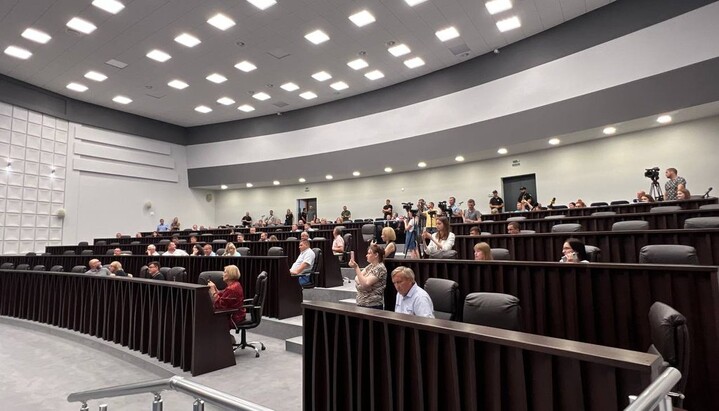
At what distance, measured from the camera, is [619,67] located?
882 centimetres

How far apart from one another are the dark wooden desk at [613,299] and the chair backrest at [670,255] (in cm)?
70

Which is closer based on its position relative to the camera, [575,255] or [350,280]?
[575,255]

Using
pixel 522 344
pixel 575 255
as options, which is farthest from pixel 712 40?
pixel 522 344

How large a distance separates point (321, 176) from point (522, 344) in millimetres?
14005

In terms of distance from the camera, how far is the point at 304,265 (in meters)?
A: 6.15

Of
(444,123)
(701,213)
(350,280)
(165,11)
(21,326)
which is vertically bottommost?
(21,326)

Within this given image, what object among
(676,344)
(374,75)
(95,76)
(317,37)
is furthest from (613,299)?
(95,76)

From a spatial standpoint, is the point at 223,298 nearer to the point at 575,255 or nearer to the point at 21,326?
the point at 575,255

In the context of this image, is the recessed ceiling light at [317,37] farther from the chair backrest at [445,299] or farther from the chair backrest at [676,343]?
the chair backrest at [676,343]

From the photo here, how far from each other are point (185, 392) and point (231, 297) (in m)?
3.04

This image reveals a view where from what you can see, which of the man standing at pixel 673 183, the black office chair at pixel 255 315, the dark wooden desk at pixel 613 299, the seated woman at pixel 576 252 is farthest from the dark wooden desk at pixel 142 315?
the man standing at pixel 673 183

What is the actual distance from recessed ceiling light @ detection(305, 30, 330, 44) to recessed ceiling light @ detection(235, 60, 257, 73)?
8.12 feet

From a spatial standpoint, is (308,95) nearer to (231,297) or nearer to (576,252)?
(231,297)

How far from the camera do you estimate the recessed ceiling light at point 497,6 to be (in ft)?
29.3
